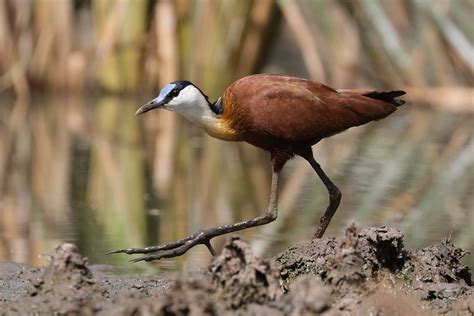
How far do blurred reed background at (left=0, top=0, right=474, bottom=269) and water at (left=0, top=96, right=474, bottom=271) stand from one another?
21 mm

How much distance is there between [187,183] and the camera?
8.57m

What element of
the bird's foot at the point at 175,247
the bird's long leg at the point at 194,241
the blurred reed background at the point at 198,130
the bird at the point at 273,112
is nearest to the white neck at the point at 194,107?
the bird at the point at 273,112

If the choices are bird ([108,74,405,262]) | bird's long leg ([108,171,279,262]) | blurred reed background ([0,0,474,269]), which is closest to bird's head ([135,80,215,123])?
bird ([108,74,405,262])

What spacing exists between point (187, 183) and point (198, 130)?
13.4 feet

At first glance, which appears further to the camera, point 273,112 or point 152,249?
point 273,112

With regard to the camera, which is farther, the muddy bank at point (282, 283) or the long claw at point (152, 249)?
the long claw at point (152, 249)

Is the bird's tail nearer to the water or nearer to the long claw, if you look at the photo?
the water

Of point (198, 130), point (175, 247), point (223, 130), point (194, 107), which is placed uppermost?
point (194, 107)

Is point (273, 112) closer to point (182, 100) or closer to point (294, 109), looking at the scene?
point (294, 109)

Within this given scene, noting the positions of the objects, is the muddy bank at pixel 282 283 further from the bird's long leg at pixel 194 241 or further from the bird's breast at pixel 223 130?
the bird's breast at pixel 223 130

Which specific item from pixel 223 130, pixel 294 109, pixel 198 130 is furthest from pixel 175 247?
pixel 198 130

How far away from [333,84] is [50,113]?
2963 millimetres

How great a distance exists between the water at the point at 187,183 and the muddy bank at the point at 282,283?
0.28 meters

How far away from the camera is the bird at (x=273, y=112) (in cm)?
570
